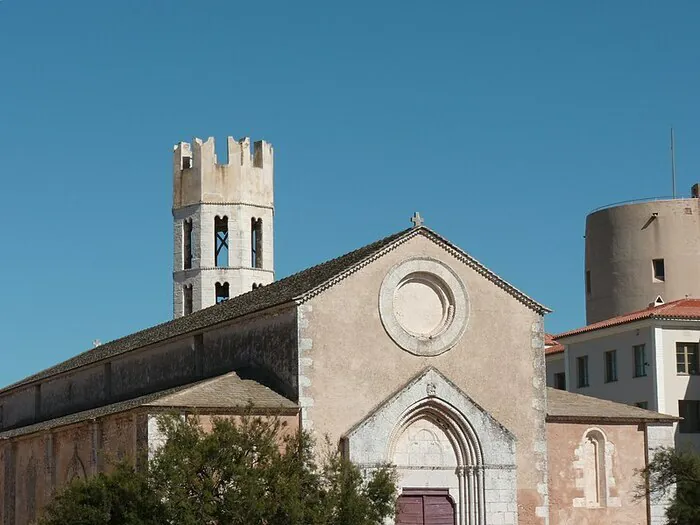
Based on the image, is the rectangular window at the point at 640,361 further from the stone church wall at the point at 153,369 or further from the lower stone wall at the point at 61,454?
the lower stone wall at the point at 61,454

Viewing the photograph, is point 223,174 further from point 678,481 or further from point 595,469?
point 678,481

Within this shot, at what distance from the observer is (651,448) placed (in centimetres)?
4528

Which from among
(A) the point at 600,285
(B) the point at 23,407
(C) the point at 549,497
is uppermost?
(A) the point at 600,285

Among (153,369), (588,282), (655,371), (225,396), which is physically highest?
(588,282)

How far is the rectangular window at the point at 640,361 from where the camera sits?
218ft

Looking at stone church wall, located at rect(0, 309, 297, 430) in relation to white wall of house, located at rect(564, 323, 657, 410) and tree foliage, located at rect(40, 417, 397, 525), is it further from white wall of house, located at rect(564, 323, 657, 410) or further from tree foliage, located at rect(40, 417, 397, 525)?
white wall of house, located at rect(564, 323, 657, 410)

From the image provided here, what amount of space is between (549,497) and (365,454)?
6.35 m

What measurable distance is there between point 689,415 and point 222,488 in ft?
123

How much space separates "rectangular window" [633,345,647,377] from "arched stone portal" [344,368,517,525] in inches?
968

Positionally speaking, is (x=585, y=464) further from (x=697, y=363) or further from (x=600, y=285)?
(x=600, y=285)

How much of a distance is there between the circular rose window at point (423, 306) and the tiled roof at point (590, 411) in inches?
161

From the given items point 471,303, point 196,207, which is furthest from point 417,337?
point 196,207

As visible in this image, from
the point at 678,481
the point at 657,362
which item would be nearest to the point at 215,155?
the point at 657,362

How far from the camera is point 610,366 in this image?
69062 millimetres
